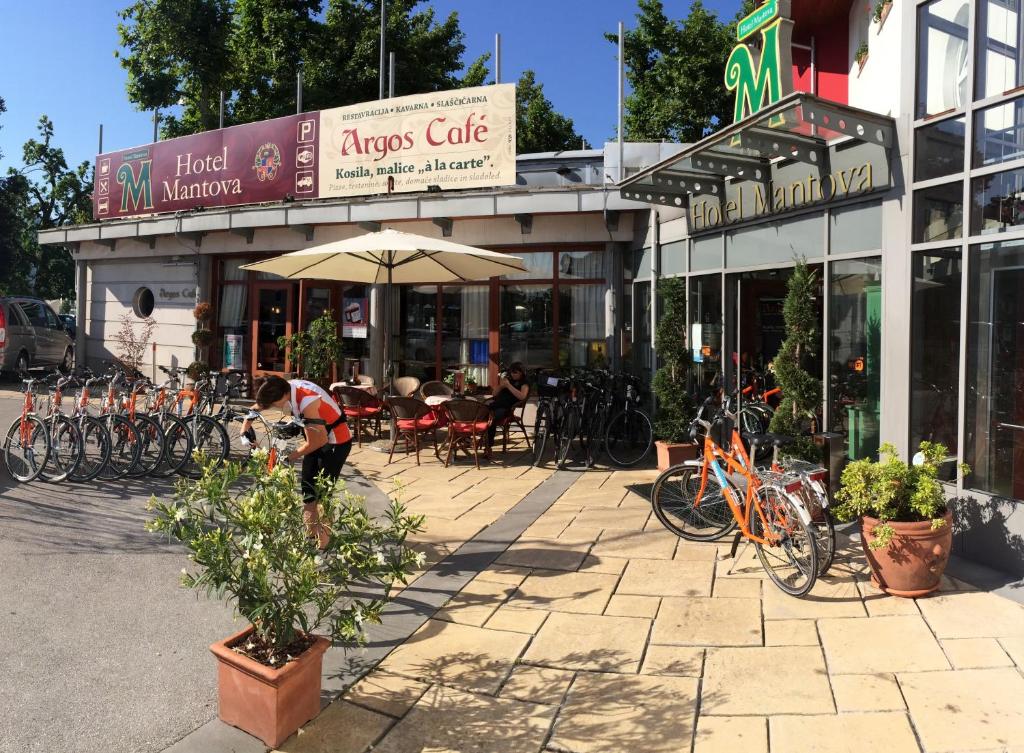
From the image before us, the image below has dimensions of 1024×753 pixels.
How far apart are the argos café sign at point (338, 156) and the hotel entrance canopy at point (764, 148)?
2.99 m

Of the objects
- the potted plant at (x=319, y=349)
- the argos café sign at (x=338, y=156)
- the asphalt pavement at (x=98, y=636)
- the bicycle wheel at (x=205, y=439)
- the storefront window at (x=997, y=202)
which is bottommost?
the asphalt pavement at (x=98, y=636)

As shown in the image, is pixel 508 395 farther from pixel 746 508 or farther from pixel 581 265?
pixel 746 508

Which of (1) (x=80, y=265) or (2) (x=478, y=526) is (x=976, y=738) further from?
(1) (x=80, y=265)

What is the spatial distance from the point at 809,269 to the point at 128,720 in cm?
588

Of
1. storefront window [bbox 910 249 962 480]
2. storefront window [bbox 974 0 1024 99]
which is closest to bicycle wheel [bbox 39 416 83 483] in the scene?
storefront window [bbox 910 249 962 480]

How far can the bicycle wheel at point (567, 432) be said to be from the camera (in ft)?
25.9

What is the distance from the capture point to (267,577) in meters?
2.92

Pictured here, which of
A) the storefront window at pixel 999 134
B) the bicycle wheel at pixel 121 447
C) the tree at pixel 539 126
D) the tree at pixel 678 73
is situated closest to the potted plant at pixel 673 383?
the storefront window at pixel 999 134

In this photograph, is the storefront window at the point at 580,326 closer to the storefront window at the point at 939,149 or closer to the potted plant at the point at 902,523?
the storefront window at the point at 939,149

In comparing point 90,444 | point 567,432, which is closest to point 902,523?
point 567,432

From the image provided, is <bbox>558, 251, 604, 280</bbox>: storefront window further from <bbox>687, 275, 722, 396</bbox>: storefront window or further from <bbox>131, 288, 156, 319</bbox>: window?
<bbox>131, 288, 156, 319</bbox>: window

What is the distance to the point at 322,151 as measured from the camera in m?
11.7

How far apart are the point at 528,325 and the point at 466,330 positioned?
103cm

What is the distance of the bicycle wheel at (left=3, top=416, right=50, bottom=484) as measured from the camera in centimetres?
676
